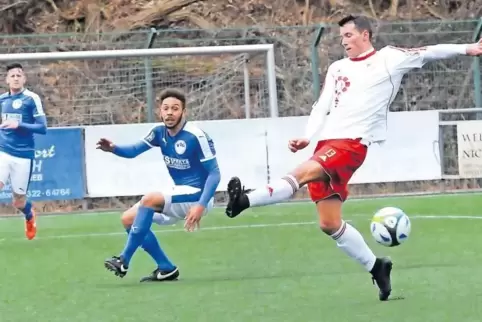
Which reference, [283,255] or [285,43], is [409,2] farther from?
[283,255]

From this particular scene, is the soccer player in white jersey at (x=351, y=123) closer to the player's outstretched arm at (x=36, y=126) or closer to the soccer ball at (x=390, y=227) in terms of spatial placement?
the soccer ball at (x=390, y=227)

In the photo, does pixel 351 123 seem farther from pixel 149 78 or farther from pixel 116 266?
pixel 149 78

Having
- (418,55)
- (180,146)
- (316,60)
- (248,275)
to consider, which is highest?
(316,60)

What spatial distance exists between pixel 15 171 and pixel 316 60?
7022 millimetres

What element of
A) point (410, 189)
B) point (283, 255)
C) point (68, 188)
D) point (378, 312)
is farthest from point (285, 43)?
point (378, 312)

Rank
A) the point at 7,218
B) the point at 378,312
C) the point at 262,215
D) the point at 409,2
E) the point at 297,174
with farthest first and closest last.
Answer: the point at 409,2, the point at 7,218, the point at 262,215, the point at 297,174, the point at 378,312

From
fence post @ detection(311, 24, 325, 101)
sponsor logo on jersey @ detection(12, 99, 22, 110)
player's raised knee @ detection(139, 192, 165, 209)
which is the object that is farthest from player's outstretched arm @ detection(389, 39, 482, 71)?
fence post @ detection(311, 24, 325, 101)

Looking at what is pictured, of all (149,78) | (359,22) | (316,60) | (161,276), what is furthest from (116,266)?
(316,60)

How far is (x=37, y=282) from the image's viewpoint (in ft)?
31.9

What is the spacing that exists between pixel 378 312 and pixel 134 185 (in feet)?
34.9

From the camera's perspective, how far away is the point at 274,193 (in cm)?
788

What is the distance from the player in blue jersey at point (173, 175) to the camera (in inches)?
372

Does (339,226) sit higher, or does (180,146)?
(180,146)

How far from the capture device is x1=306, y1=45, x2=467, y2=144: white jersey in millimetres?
8406
